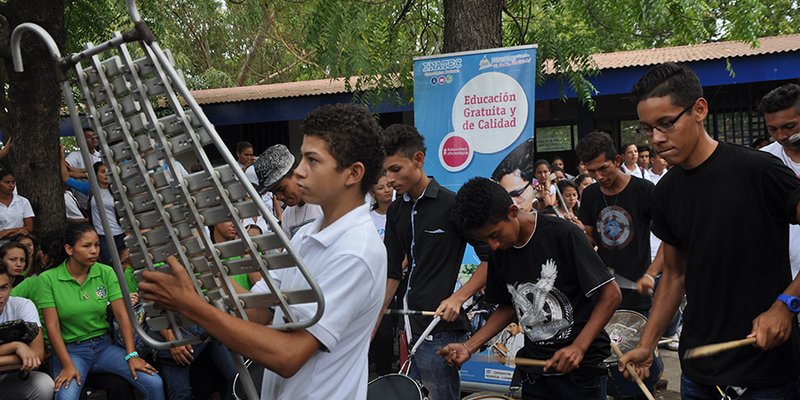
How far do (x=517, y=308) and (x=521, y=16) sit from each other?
21.6ft

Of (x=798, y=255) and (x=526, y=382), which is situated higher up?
(x=798, y=255)

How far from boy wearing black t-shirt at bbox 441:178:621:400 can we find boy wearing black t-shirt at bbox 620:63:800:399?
553 millimetres

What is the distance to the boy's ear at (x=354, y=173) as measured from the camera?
239cm

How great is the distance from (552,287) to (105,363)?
13.1 ft

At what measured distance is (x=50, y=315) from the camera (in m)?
6.27

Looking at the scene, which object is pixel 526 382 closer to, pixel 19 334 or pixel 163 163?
pixel 163 163

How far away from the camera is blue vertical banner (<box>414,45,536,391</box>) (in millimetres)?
7078

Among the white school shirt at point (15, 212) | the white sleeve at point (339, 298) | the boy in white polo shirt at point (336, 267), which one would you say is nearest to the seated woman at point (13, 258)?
the white school shirt at point (15, 212)

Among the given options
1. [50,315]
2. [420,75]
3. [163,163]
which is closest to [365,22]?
[420,75]

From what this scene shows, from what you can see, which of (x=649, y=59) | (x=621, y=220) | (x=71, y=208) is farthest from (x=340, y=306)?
(x=649, y=59)

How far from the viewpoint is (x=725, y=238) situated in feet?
10.3

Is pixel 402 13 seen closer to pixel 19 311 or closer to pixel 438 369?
pixel 19 311

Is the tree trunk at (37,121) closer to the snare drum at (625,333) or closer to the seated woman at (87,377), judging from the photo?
the seated woman at (87,377)

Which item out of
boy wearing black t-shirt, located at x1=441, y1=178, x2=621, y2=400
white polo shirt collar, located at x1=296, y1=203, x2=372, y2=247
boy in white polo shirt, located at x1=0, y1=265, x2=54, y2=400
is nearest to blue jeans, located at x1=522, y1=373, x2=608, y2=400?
boy wearing black t-shirt, located at x1=441, y1=178, x2=621, y2=400
